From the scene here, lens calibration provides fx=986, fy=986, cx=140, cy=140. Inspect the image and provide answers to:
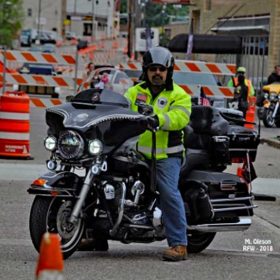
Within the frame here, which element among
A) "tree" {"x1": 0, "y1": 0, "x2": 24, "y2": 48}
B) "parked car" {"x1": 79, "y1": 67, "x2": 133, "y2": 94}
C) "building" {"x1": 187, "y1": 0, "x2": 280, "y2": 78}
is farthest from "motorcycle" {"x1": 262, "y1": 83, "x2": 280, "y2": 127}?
"tree" {"x1": 0, "y1": 0, "x2": 24, "y2": 48}

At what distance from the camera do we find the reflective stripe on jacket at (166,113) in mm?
8016

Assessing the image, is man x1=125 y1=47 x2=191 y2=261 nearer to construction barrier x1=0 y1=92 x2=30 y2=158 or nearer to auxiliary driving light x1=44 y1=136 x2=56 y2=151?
auxiliary driving light x1=44 y1=136 x2=56 y2=151

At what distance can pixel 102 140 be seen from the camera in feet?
25.5

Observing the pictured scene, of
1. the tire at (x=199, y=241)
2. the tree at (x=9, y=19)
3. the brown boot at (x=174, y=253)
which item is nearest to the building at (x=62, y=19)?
the tree at (x=9, y=19)

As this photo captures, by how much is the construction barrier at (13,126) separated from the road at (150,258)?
→ 4325mm

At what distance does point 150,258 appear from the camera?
8.38 meters

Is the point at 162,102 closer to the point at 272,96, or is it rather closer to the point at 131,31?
the point at 272,96

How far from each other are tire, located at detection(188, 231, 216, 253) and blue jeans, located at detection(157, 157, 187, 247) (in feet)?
2.27

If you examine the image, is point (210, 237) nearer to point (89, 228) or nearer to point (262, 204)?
point (89, 228)

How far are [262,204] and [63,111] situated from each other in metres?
5.68

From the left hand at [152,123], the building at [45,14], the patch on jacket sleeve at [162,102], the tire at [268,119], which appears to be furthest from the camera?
the building at [45,14]

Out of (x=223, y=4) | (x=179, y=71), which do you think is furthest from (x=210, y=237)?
(x=223, y=4)

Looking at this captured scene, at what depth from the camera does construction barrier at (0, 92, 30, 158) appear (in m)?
16.4

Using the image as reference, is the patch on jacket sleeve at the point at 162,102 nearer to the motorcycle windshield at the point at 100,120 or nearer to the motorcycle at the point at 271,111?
the motorcycle windshield at the point at 100,120
